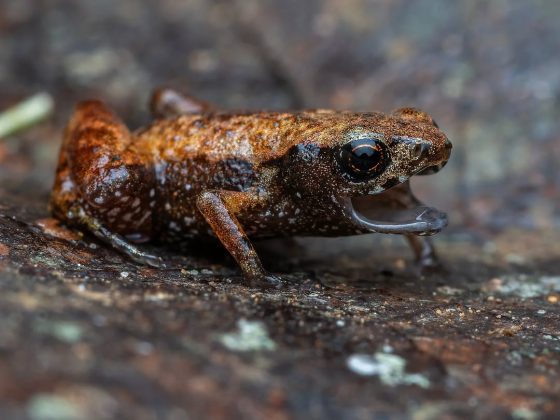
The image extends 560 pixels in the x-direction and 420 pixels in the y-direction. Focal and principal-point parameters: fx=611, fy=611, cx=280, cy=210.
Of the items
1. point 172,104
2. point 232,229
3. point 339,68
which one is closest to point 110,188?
point 232,229

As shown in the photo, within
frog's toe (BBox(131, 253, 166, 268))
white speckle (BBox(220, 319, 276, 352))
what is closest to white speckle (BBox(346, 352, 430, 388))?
white speckle (BBox(220, 319, 276, 352))

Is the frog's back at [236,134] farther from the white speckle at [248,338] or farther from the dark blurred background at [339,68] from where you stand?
the dark blurred background at [339,68]

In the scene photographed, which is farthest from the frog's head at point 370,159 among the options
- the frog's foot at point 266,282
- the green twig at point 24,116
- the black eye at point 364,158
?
the green twig at point 24,116

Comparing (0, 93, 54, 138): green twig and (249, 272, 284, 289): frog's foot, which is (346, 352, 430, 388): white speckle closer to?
(249, 272, 284, 289): frog's foot

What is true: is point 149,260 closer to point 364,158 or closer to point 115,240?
point 115,240

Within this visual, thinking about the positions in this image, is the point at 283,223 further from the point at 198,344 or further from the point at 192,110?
the point at 198,344

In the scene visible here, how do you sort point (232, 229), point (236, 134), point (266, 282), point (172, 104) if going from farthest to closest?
point (172, 104), point (236, 134), point (232, 229), point (266, 282)
